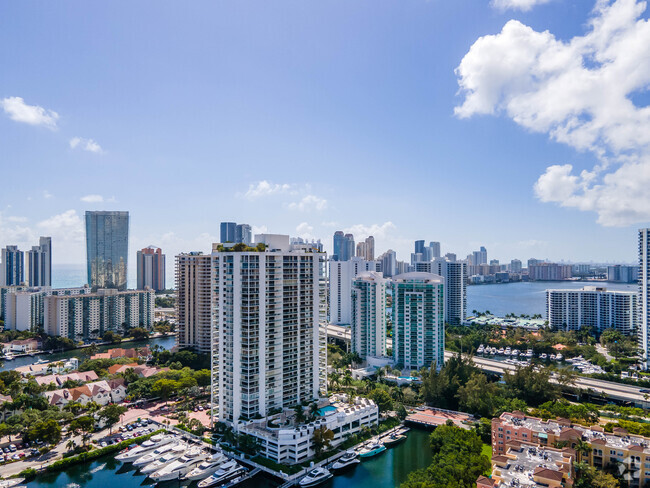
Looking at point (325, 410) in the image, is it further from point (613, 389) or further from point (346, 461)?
point (613, 389)

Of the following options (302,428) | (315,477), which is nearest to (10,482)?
(302,428)

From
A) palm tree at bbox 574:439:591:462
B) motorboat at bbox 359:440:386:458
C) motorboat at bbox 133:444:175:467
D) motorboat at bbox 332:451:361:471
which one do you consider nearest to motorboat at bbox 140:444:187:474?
motorboat at bbox 133:444:175:467

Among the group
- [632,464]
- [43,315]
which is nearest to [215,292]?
[632,464]

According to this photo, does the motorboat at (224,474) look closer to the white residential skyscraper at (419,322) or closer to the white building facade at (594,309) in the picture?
the white residential skyscraper at (419,322)

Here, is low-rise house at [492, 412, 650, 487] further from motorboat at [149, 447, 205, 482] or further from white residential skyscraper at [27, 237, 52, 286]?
white residential skyscraper at [27, 237, 52, 286]

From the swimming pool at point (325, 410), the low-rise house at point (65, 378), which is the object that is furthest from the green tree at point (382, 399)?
the low-rise house at point (65, 378)

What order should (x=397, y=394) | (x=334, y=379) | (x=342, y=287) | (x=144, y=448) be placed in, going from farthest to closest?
(x=342, y=287)
(x=334, y=379)
(x=397, y=394)
(x=144, y=448)
